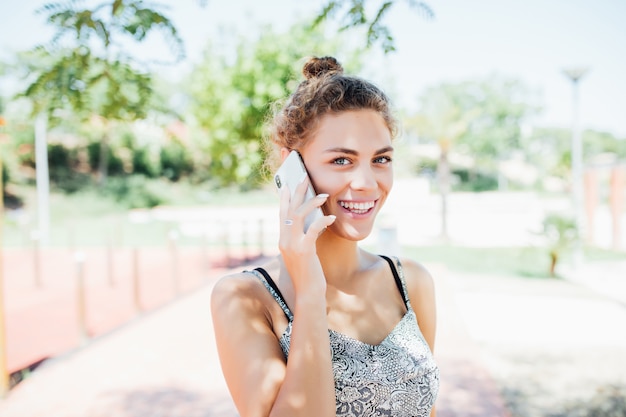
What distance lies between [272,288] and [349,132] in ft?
1.79

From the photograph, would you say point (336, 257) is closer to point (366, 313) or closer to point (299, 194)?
point (366, 313)

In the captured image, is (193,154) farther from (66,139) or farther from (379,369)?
(379,369)

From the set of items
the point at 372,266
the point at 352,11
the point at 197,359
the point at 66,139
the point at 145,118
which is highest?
the point at 66,139

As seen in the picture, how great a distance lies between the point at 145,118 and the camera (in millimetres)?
3160

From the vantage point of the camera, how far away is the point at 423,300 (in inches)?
73.6

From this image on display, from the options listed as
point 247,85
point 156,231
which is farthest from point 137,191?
point 247,85

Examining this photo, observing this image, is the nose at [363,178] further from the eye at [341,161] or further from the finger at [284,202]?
the finger at [284,202]

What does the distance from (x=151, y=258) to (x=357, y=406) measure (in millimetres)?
13555

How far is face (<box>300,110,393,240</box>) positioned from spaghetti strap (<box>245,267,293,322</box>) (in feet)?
0.88

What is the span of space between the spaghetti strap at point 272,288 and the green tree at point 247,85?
395 inches

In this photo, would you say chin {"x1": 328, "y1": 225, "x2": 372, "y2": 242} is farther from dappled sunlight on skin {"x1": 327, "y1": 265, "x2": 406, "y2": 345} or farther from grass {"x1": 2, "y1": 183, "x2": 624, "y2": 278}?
grass {"x1": 2, "y1": 183, "x2": 624, "y2": 278}

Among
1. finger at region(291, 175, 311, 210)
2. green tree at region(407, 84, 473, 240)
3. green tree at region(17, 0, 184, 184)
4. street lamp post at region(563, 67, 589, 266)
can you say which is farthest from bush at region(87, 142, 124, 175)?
finger at region(291, 175, 311, 210)

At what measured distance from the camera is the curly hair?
1.64 m

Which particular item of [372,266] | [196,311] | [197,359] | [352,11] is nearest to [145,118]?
[352,11]
